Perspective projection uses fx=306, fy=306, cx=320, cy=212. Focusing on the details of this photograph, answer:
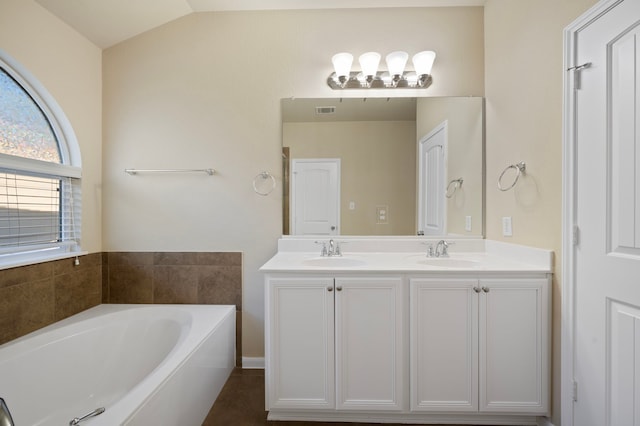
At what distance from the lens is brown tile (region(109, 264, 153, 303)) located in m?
2.30

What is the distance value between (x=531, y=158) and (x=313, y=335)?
1547 mm

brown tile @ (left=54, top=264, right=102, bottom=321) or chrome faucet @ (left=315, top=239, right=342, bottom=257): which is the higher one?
chrome faucet @ (left=315, top=239, right=342, bottom=257)

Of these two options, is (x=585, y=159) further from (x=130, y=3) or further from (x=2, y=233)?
(x=2, y=233)

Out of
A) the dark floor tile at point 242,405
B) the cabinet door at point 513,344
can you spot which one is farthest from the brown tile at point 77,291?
the cabinet door at point 513,344

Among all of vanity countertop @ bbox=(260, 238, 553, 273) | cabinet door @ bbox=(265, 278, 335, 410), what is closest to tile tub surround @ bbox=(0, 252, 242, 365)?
vanity countertop @ bbox=(260, 238, 553, 273)

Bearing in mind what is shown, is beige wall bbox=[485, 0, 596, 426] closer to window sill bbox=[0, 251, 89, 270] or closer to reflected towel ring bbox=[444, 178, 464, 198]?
reflected towel ring bbox=[444, 178, 464, 198]

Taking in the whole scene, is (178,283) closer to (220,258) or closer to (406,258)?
(220,258)

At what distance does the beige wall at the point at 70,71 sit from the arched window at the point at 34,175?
0.19ft

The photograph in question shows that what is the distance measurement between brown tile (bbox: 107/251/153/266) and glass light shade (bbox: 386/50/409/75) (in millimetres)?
2213

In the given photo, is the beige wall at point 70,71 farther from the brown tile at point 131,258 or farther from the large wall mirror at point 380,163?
the large wall mirror at point 380,163

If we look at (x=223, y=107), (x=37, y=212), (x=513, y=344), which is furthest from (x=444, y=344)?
(x=37, y=212)

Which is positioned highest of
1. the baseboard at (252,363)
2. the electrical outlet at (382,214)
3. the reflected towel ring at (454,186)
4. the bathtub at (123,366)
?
the reflected towel ring at (454,186)

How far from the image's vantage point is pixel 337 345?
1.64m

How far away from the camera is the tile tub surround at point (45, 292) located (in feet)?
5.38
